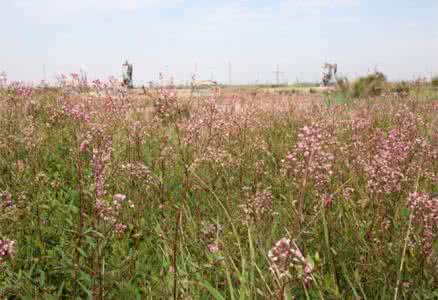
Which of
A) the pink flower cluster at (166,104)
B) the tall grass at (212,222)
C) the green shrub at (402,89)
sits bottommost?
the tall grass at (212,222)

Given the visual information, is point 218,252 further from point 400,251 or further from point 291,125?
point 291,125

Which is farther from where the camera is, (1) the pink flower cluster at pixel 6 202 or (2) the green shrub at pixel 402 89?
(2) the green shrub at pixel 402 89

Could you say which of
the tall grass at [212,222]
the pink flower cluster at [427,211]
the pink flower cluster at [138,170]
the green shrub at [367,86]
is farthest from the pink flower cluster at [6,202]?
the green shrub at [367,86]

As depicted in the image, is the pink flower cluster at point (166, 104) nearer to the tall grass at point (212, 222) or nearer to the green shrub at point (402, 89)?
the tall grass at point (212, 222)

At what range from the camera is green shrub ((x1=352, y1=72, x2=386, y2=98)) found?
1916 cm

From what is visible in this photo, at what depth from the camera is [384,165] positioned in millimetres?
2541

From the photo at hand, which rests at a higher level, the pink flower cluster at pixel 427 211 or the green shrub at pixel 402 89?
the green shrub at pixel 402 89

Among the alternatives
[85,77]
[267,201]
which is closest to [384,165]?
[267,201]

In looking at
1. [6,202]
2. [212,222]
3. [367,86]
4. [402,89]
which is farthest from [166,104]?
[367,86]

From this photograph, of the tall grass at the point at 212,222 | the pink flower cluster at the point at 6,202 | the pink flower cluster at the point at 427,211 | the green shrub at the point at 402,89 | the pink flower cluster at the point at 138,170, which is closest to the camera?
the tall grass at the point at 212,222

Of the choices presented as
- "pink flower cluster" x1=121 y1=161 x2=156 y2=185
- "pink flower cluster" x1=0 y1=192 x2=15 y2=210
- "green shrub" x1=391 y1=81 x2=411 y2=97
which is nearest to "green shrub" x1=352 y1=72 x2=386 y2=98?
"green shrub" x1=391 y1=81 x2=411 y2=97

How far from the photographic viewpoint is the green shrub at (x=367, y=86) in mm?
19156

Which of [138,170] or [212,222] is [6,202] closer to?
[138,170]

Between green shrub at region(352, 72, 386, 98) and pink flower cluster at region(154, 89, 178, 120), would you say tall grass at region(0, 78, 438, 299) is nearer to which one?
pink flower cluster at region(154, 89, 178, 120)
